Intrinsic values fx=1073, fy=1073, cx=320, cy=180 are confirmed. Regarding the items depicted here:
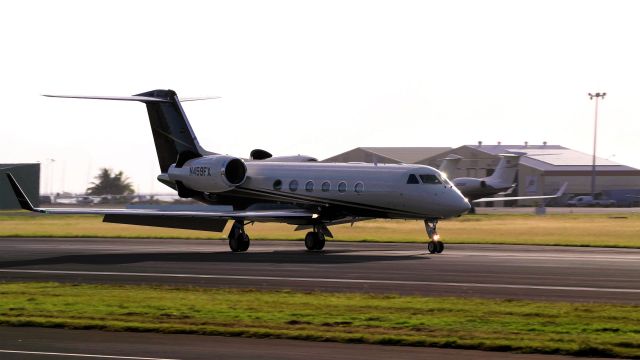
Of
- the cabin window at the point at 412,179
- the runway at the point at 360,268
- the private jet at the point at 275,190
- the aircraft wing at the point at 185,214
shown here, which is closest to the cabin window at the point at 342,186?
the private jet at the point at 275,190

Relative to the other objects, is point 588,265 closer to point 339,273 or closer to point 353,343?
point 339,273

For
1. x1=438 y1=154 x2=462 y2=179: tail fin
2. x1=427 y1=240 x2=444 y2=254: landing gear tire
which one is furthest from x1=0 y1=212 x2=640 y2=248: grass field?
x1=438 y1=154 x2=462 y2=179: tail fin

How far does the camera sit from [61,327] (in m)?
17.9

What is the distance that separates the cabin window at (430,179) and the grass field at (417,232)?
28.1 feet

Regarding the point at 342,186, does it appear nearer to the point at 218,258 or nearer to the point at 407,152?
the point at 218,258

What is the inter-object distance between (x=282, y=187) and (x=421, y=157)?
8664cm

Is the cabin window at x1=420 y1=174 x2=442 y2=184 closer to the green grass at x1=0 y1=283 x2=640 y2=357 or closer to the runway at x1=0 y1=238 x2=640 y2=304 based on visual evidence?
the runway at x1=0 y1=238 x2=640 y2=304

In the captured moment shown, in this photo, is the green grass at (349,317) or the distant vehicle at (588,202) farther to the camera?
the distant vehicle at (588,202)

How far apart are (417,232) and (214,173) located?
15.2 m

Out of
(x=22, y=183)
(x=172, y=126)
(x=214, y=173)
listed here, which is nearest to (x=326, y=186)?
(x=214, y=173)

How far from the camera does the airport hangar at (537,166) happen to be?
119 meters

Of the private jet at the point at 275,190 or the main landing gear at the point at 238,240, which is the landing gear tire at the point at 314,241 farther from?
the main landing gear at the point at 238,240

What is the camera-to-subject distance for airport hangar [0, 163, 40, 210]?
10370 cm

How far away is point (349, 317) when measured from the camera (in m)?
18.8
